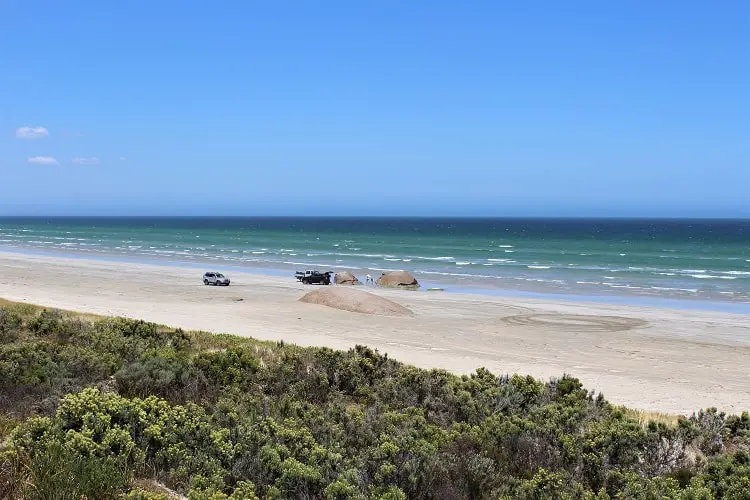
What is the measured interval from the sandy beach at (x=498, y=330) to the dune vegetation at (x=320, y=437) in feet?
21.2

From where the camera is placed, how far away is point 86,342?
36.7 ft

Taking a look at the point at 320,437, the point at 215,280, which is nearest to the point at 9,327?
the point at 320,437

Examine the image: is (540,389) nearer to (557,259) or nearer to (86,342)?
(86,342)

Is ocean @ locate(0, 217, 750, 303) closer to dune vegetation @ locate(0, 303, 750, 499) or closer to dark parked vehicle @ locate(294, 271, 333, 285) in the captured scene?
dark parked vehicle @ locate(294, 271, 333, 285)

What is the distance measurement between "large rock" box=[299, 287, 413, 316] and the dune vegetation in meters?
18.1

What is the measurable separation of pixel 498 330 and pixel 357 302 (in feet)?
22.8

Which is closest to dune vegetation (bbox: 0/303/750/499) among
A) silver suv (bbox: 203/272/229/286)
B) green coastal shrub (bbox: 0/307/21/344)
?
green coastal shrub (bbox: 0/307/21/344)

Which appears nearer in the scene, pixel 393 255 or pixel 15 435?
pixel 15 435

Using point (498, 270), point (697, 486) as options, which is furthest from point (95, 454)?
point (498, 270)

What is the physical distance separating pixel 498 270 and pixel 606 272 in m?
8.66

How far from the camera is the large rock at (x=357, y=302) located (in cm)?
2797

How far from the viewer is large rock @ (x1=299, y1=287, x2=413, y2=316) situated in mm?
27969

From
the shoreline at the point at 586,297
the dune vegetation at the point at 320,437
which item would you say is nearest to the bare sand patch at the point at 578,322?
the shoreline at the point at 586,297

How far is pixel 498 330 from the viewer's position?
24.4 meters
